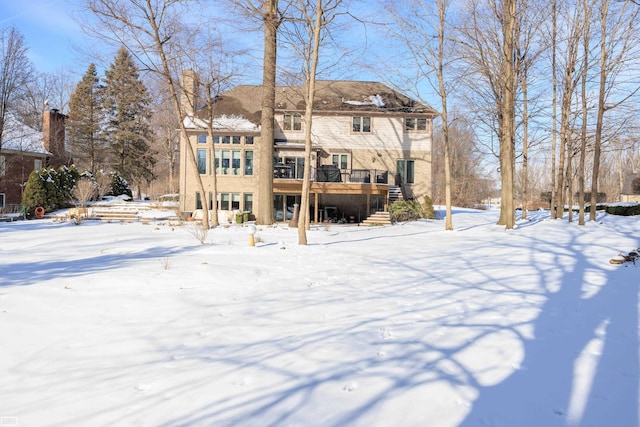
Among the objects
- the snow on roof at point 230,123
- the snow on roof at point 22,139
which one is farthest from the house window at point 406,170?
the snow on roof at point 22,139

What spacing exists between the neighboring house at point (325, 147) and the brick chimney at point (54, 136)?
15261 millimetres

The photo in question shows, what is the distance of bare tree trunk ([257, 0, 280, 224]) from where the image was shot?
53.9ft

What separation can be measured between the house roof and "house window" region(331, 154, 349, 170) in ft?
8.97

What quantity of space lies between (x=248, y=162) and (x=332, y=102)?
6708mm

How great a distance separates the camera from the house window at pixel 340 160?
2684 cm

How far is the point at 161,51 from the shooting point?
16062 mm

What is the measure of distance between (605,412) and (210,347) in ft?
11.3

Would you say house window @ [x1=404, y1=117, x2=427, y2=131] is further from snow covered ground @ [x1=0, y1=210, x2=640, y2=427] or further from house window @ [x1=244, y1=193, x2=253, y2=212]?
snow covered ground @ [x1=0, y1=210, x2=640, y2=427]

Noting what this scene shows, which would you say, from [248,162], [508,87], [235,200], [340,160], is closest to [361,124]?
[340,160]

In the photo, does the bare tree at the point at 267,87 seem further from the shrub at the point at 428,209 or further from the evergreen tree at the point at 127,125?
the evergreen tree at the point at 127,125

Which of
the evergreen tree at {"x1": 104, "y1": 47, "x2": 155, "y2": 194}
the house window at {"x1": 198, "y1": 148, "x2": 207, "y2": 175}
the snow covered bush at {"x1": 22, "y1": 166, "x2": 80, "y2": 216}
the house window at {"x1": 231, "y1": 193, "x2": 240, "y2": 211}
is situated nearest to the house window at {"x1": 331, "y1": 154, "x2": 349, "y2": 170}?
the house window at {"x1": 231, "y1": 193, "x2": 240, "y2": 211}

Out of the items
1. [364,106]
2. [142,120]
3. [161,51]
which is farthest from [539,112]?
[142,120]

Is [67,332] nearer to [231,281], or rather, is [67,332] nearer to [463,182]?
[231,281]

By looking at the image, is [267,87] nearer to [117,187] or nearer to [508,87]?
[508,87]
